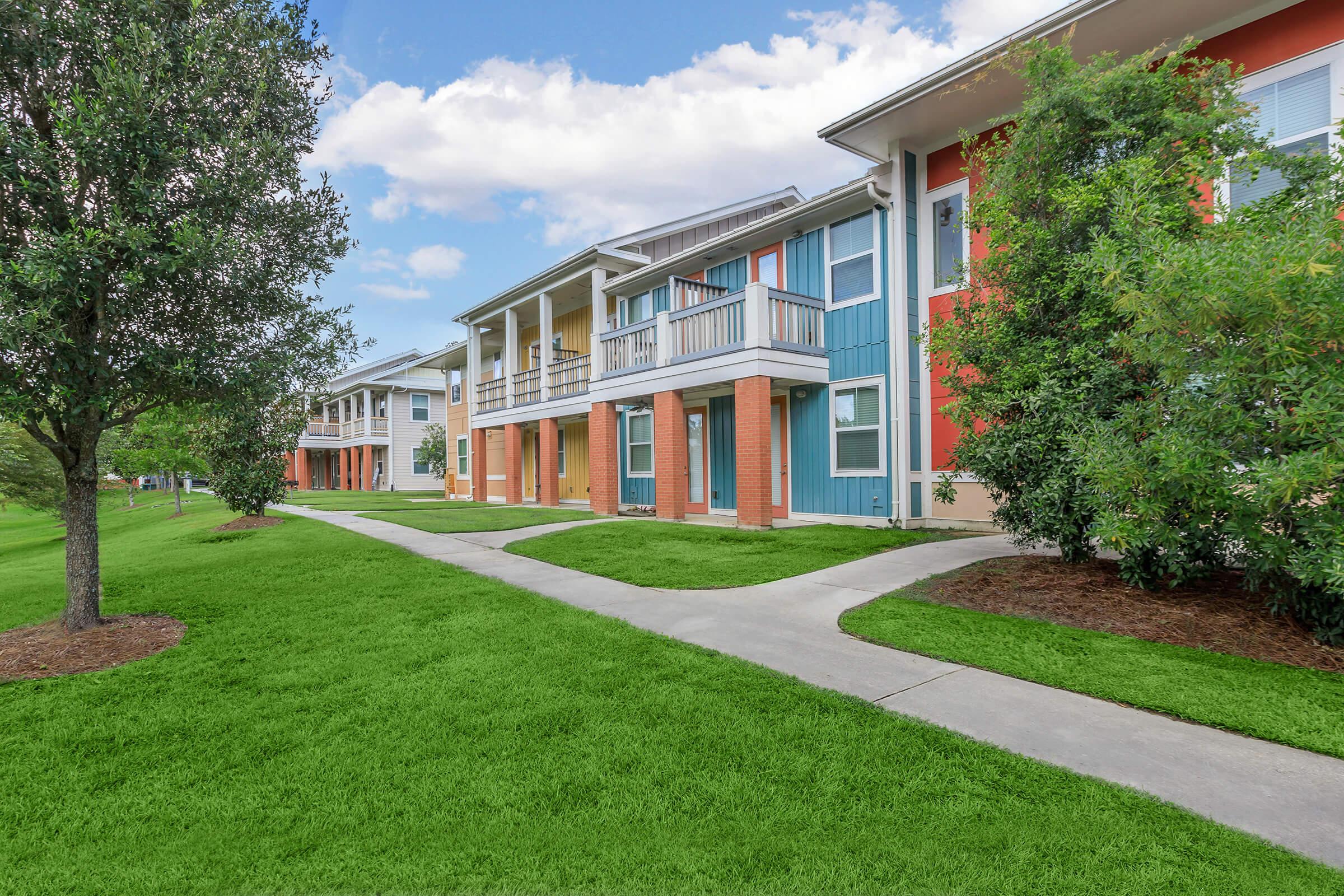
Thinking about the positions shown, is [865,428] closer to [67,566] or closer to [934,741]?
[934,741]

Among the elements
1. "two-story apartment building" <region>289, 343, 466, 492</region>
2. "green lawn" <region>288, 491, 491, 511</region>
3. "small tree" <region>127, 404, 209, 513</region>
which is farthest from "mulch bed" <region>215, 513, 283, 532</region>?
"two-story apartment building" <region>289, 343, 466, 492</region>

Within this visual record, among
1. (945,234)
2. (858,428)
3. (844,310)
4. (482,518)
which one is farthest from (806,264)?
(482,518)

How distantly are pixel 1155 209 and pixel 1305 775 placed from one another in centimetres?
403

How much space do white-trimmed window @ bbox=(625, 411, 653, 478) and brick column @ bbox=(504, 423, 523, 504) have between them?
410 cm

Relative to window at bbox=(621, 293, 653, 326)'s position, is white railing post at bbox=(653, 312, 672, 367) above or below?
below

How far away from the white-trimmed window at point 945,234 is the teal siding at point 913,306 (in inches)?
9.2

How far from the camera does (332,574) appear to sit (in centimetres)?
780

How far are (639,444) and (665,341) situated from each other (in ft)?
14.6

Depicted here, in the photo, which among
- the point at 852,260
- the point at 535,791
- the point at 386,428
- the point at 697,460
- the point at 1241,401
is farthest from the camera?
the point at 386,428

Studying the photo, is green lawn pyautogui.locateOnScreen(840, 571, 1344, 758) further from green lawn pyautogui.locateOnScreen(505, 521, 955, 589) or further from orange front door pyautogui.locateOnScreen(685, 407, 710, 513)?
orange front door pyautogui.locateOnScreen(685, 407, 710, 513)

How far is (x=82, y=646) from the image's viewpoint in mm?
5137

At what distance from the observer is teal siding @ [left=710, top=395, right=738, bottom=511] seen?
14.3 meters

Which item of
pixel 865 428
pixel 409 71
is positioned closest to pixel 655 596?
pixel 865 428

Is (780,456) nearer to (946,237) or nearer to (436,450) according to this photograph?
(946,237)
